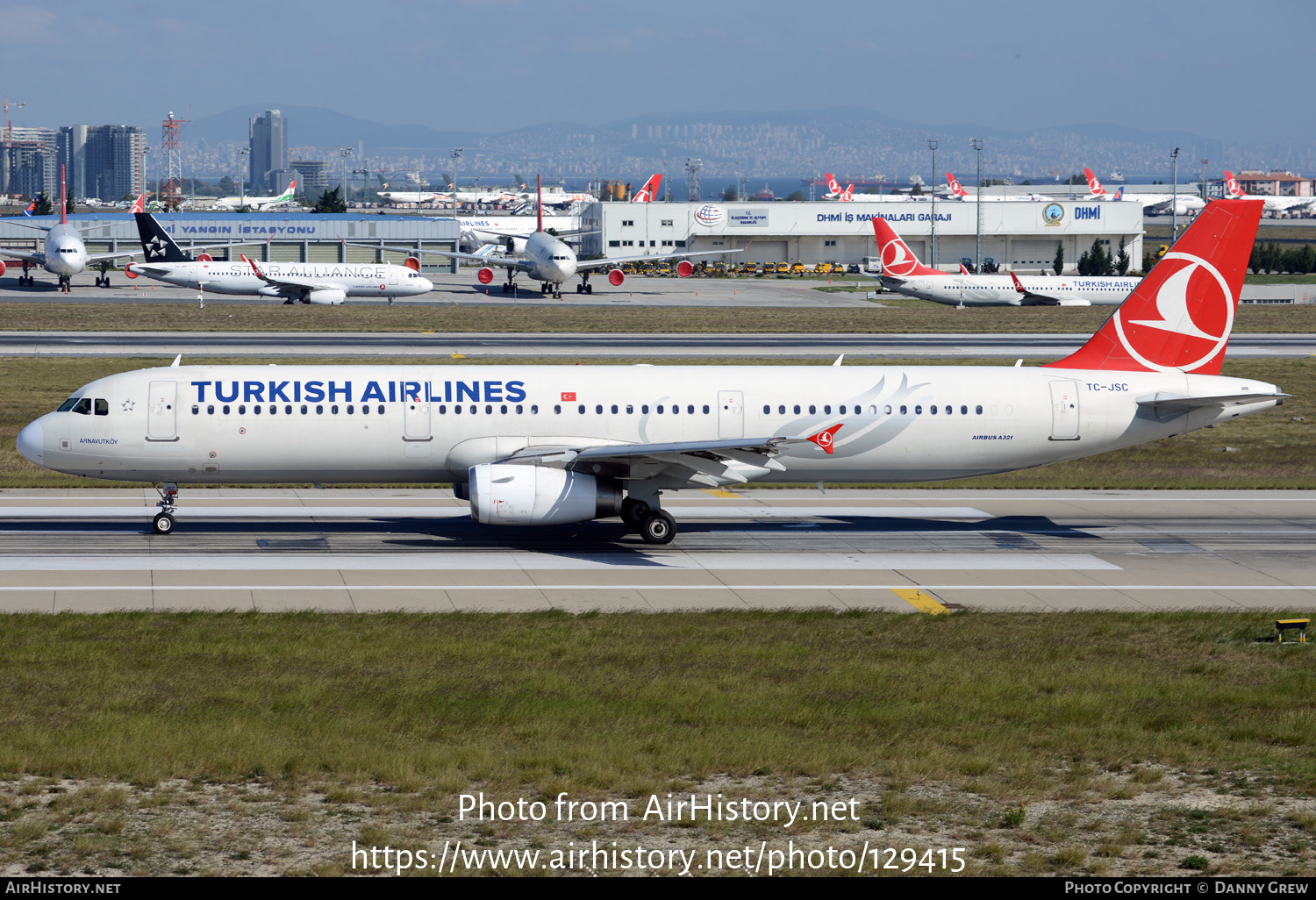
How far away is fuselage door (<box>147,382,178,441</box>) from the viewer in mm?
32344

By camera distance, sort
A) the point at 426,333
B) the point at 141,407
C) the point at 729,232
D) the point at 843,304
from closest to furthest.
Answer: the point at 141,407, the point at 426,333, the point at 843,304, the point at 729,232

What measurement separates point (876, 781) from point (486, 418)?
1904 cm

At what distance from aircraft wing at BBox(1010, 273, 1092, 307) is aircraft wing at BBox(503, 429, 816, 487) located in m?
87.3

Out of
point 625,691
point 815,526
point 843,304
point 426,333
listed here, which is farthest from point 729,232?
point 625,691

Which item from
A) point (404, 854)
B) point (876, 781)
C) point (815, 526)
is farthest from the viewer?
point (815, 526)

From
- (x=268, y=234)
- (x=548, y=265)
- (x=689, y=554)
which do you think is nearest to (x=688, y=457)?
(x=689, y=554)

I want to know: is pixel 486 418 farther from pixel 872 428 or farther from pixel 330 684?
pixel 330 684

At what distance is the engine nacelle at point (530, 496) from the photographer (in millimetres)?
30859

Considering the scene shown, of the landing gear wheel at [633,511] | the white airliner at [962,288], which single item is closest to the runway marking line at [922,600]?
the landing gear wheel at [633,511]

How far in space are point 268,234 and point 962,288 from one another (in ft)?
268

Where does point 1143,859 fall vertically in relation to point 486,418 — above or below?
below

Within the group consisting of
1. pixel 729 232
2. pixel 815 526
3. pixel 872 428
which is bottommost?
pixel 815 526

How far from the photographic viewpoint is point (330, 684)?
1998 centimetres

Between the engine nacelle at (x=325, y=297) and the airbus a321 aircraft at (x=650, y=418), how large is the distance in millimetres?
74661
